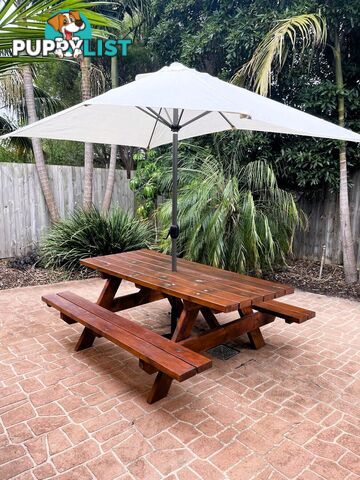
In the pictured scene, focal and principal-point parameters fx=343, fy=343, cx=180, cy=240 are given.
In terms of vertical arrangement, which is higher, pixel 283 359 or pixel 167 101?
pixel 167 101

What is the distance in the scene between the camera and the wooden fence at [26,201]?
5.49 m

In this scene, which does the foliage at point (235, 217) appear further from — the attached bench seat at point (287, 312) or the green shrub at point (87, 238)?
the attached bench seat at point (287, 312)

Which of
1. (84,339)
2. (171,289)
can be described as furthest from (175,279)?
(84,339)

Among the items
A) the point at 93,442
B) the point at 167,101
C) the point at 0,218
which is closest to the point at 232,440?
the point at 93,442

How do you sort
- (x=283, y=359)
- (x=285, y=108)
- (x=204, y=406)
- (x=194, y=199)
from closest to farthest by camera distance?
1. (x=204, y=406)
2. (x=285, y=108)
3. (x=283, y=359)
4. (x=194, y=199)

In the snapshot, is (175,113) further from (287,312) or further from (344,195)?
(344,195)

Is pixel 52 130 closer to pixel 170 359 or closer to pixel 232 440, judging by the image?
pixel 170 359

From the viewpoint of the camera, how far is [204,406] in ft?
6.92

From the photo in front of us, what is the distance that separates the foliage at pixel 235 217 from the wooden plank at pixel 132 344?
2.16m

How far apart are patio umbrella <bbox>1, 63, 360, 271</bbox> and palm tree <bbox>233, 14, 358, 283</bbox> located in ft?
4.56

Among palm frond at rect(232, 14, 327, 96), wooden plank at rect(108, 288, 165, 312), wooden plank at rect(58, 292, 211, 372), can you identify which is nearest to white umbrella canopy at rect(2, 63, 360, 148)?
palm frond at rect(232, 14, 327, 96)

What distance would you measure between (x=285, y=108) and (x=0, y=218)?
15.6 feet

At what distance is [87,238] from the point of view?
17.2 ft

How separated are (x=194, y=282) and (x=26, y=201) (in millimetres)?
4235
